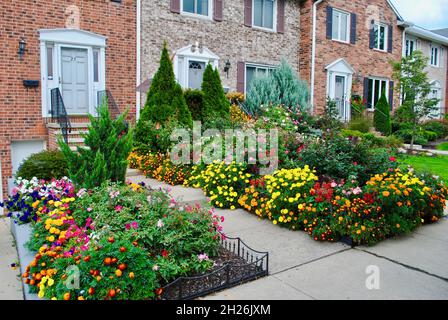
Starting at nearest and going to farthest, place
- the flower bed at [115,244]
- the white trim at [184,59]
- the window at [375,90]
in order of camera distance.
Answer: the flower bed at [115,244] < the white trim at [184,59] < the window at [375,90]

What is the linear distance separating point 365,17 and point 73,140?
1554cm

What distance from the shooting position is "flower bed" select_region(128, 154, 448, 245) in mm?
5148

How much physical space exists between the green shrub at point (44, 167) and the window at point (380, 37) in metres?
17.3

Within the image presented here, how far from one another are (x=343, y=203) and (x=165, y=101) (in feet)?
20.1

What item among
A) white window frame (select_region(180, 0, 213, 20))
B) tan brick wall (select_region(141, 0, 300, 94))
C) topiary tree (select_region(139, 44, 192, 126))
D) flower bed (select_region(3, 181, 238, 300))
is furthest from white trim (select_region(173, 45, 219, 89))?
flower bed (select_region(3, 181, 238, 300))

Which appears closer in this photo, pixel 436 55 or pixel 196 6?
pixel 196 6

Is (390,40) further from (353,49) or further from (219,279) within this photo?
(219,279)

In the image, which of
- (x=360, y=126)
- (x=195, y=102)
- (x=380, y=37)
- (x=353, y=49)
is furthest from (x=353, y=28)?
(x=195, y=102)

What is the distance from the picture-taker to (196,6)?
13.5 meters

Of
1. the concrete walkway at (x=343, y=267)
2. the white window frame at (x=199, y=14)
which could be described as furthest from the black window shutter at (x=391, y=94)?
the concrete walkway at (x=343, y=267)

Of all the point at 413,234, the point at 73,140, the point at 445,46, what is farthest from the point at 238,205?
the point at 445,46

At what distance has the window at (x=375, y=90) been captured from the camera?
19531 mm

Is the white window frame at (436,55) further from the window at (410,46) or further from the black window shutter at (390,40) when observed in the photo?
the black window shutter at (390,40)

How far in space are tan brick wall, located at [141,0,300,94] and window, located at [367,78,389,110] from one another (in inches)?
201
